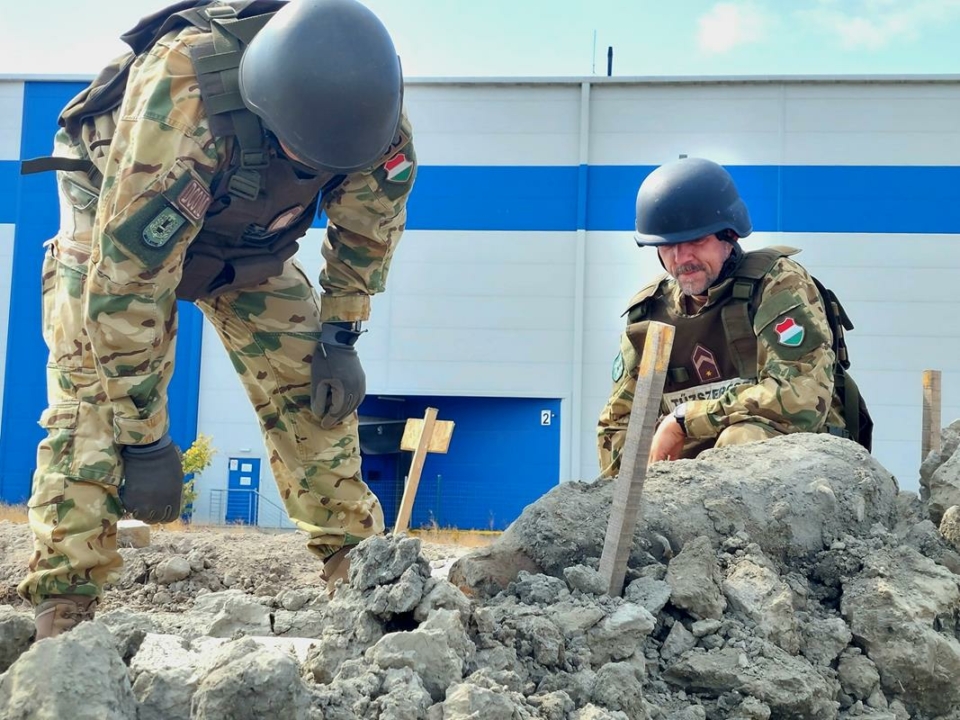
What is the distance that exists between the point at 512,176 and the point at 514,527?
1254 cm

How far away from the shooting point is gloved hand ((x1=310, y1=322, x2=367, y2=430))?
3.15 metres

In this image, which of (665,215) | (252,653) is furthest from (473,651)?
(665,215)

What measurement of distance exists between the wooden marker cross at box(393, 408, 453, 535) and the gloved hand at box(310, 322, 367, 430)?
148 inches

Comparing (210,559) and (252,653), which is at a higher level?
(252,653)

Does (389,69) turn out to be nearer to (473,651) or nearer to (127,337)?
(127,337)

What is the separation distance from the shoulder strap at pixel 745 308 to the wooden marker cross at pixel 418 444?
3.45 metres

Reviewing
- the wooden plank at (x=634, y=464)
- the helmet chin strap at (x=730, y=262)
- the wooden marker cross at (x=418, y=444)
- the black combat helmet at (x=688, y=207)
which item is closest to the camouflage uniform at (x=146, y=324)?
the wooden plank at (x=634, y=464)

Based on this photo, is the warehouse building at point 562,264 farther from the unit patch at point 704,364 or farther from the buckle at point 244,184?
the buckle at point 244,184

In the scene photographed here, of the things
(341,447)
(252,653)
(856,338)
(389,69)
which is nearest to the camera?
(252,653)

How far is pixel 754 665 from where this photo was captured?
6.94 feet

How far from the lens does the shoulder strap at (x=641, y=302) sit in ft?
13.9

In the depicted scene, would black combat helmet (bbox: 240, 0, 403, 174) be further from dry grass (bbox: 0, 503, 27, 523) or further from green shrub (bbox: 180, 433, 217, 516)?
green shrub (bbox: 180, 433, 217, 516)

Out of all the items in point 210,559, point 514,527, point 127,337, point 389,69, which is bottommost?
point 210,559

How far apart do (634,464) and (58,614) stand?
1548 millimetres
